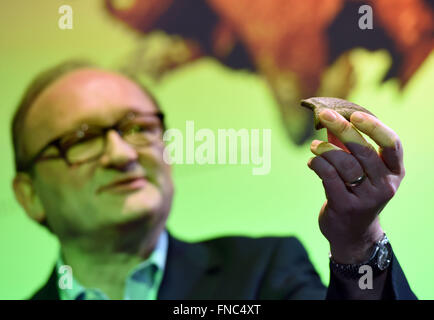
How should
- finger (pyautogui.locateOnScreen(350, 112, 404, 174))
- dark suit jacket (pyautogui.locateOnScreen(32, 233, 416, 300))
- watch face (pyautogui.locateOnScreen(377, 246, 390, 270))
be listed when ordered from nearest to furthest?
finger (pyautogui.locateOnScreen(350, 112, 404, 174))
watch face (pyautogui.locateOnScreen(377, 246, 390, 270))
dark suit jacket (pyautogui.locateOnScreen(32, 233, 416, 300))

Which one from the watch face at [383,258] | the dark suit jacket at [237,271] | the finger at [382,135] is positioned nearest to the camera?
the finger at [382,135]

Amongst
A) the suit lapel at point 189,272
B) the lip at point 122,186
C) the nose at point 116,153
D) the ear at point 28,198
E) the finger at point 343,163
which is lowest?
the suit lapel at point 189,272

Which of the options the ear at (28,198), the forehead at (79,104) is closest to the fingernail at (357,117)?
the forehead at (79,104)

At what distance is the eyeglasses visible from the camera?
4.96 ft

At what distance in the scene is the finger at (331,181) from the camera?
970 mm

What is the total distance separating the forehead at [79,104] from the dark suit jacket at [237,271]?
1.25 ft

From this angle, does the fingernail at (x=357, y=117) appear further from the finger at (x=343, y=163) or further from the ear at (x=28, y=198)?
the ear at (x=28, y=198)

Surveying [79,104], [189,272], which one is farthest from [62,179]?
[189,272]

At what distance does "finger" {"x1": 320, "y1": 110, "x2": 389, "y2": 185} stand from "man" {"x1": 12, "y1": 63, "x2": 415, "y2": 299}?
0.60 metres

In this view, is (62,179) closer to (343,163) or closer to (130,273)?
(130,273)

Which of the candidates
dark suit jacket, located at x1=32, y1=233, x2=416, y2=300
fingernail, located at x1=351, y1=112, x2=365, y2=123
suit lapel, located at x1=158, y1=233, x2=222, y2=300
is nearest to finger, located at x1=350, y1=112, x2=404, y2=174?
fingernail, located at x1=351, y1=112, x2=365, y2=123

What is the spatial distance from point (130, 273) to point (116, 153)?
0.33 meters

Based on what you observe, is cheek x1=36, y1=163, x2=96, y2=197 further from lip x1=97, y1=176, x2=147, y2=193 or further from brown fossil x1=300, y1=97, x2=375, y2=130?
brown fossil x1=300, y1=97, x2=375, y2=130
